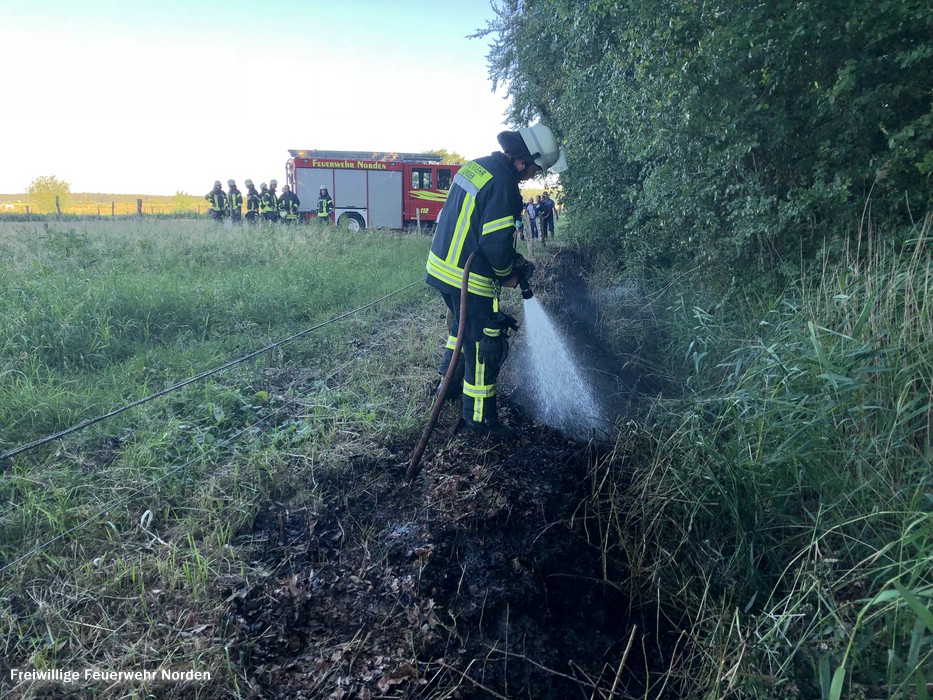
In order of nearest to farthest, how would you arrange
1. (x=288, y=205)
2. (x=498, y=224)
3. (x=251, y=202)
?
(x=498, y=224) → (x=251, y=202) → (x=288, y=205)

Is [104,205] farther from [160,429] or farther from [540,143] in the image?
[540,143]

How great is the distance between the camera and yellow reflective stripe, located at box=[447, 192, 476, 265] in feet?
12.4

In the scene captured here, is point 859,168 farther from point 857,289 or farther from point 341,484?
point 341,484

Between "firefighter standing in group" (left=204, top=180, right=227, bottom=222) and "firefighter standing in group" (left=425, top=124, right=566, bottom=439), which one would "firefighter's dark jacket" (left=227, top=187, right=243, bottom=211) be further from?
"firefighter standing in group" (left=425, top=124, right=566, bottom=439)

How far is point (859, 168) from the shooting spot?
4047 millimetres

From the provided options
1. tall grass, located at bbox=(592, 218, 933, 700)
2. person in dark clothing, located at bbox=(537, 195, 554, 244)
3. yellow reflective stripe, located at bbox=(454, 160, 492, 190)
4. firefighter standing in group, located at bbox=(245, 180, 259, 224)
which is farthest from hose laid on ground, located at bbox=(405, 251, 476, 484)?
firefighter standing in group, located at bbox=(245, 180, 259, 224)

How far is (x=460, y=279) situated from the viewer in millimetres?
3836

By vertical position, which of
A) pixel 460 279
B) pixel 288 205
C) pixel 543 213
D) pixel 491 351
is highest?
pixel 288 205

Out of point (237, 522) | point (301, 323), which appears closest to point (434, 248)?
point (237, 522)

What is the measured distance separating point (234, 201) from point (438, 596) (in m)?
16.8

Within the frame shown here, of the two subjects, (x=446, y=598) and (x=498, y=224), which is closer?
(x=446, y=598)

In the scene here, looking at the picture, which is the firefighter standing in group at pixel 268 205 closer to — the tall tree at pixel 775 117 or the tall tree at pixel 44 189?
the tall tree at pixel 775 117

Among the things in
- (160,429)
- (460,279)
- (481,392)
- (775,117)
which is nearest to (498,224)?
(460,279)

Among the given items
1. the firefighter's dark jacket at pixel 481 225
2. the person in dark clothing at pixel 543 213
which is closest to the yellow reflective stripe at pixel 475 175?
the firefighter's dark jacket at pixel 481 225
